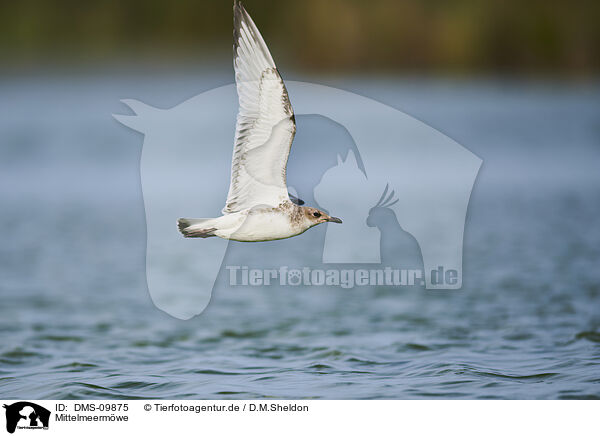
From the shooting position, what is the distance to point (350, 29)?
A: 18516 mm

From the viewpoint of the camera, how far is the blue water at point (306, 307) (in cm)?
555

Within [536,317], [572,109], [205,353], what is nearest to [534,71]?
[572,109]

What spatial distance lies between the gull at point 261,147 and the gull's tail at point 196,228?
13 cm

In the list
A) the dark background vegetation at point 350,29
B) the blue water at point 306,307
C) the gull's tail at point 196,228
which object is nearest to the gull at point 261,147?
the gull's tail at point 196,228

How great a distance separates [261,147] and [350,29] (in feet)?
47.5

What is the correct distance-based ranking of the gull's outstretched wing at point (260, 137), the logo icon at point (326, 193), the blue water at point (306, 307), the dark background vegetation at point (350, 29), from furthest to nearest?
the dark background vegetation at point (350, 29), the logo icon at point (326, 193), the blue water at point (306, 307), the gull's outstretched wing at point (260, 137)

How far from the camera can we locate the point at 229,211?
455 centimetres

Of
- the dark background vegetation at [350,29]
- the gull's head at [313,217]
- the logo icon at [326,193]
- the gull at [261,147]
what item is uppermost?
the dark background vegetation at [350,29]

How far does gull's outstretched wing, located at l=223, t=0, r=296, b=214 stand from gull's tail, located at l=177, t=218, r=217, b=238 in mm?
283

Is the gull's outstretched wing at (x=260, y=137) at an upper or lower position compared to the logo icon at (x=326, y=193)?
lower
